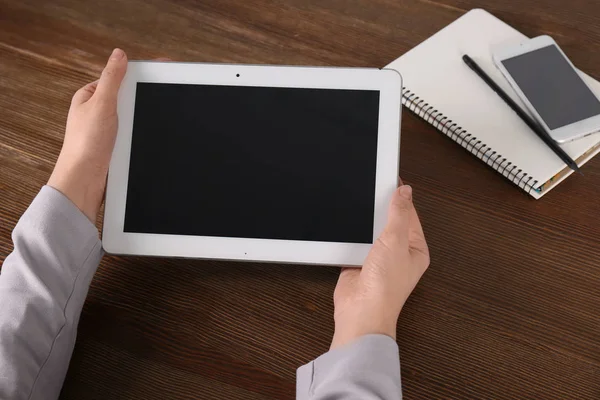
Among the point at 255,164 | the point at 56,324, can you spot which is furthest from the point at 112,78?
the point at 56,324

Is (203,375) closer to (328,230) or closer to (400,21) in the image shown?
(328,230)

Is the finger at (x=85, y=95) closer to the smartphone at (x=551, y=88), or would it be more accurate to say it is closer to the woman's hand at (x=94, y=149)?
the woman's hand at (x=94, y=149)

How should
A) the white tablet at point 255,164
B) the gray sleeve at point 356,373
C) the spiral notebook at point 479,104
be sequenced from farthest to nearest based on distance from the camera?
the spiral notebook at point 479,104 < the white tablet at point 255,164 < the gray sleeve at point 356,373

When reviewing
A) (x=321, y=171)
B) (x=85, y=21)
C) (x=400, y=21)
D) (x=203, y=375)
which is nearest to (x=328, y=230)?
(x=321, y=171)

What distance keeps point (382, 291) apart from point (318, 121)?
241mm

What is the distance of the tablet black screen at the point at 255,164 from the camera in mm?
809

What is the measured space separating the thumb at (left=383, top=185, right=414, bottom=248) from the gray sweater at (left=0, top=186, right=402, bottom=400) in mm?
125

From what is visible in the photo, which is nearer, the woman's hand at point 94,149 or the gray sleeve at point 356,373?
the gray sleeve at point 356,373

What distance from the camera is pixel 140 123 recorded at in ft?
2.78

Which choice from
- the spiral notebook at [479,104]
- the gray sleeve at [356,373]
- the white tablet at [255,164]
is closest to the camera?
→ the gray sleeve at [356,373]

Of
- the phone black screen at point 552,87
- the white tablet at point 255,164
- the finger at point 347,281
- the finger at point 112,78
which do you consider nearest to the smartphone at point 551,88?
the phone black screen at point 552,87

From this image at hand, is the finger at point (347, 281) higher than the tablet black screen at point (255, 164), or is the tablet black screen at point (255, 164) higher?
the tablet black screen at point (255, 164)

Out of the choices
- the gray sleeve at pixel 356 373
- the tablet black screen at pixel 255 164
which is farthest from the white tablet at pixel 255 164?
the gray sleeve at pixel 356 373

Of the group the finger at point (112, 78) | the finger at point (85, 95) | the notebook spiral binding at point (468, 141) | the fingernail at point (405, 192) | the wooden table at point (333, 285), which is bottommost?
the wooden table at point (333, 285)
